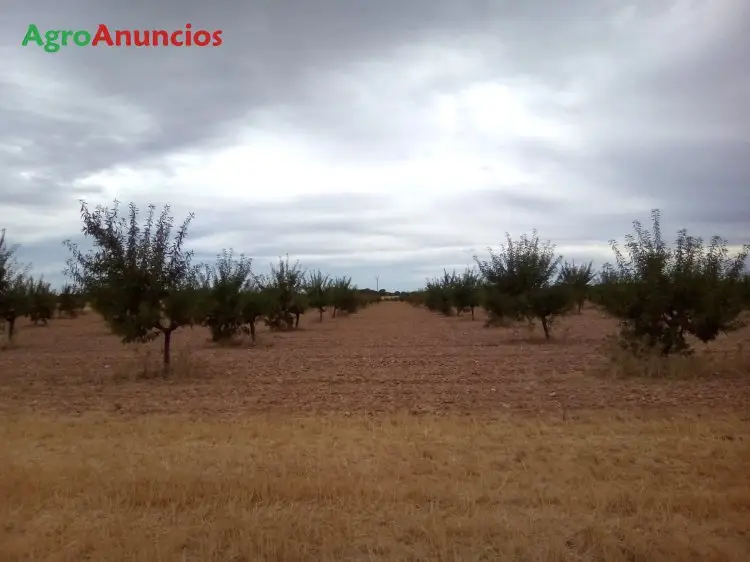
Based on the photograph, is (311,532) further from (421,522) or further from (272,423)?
(272,423)

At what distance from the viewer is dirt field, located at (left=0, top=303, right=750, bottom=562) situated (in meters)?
5.95

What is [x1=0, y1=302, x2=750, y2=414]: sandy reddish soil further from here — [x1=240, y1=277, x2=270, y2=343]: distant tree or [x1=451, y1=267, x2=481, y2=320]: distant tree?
[x1=451, y1=267, x2=481, y2=320]: distant tree

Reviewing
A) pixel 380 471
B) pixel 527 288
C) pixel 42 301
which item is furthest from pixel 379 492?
pixel 42 301

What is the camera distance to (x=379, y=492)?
7.30 m

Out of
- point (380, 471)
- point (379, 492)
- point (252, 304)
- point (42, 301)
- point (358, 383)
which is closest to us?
point (379, 492)

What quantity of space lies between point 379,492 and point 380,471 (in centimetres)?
93

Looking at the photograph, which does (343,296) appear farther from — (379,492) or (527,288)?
(379,492)

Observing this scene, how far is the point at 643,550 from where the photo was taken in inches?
225

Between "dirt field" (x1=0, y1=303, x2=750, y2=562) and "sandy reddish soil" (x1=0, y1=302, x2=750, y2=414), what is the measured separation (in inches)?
5.6

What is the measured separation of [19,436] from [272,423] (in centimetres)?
385

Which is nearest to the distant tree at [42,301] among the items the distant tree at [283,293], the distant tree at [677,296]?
the distant tree at [283,293]

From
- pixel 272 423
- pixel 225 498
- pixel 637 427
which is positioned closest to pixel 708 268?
pixel 637 427

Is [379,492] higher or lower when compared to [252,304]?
lower

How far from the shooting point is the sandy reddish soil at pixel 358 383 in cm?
1394
